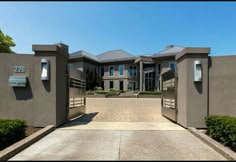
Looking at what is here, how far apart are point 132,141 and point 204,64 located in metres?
4.05

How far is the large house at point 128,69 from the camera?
33.8 metres

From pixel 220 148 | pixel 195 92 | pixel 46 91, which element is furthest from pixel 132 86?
pixel 220 148

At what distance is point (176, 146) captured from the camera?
5.22 metres

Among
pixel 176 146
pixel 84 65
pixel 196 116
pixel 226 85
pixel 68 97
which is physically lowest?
pixel 176 146

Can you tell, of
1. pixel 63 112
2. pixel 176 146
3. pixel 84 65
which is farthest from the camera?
pixel 84 65

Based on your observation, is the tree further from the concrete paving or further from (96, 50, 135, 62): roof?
(96, 50, 135, 62): roof

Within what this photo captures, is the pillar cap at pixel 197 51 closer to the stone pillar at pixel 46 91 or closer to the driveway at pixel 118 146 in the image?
the driveway at pixel 118 146

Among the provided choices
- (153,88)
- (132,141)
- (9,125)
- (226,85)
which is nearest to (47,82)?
(9,125)

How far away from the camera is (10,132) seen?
5242mm

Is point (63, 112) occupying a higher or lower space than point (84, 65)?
lower

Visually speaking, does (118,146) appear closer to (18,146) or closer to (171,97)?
(18,146)

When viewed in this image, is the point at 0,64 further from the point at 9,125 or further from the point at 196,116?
the point at 196,116

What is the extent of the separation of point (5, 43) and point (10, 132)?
18.2 m

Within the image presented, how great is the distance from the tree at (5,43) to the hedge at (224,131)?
20.9 m
